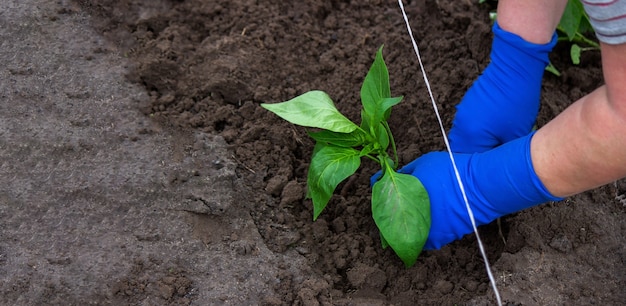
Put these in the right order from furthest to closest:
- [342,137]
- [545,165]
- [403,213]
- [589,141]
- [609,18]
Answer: [342,137] → [403,213] → [545,165] → [589,141] → [609,18]

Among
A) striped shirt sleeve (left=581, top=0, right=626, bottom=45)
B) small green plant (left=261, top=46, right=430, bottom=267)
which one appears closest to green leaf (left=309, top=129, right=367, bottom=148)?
small green plant (left=261, top=46, right=430, bottom=267)

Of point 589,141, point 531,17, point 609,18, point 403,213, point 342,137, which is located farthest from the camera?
point 531,17

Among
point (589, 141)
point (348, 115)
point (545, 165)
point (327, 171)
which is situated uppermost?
point (589, 141)

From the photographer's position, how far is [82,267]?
1631mm

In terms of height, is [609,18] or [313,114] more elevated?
[609,18]

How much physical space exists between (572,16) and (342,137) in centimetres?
89

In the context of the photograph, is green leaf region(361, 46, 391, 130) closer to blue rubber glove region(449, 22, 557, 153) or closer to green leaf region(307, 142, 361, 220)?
green leaf region(307, 142, 361, 220)

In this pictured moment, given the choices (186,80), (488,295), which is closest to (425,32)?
(186,80)

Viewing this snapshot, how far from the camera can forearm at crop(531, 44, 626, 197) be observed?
4.30 feet

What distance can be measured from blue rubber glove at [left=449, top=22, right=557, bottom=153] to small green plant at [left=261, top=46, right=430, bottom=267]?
0.32m

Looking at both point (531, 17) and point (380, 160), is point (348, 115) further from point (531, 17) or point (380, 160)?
point (531, 17)

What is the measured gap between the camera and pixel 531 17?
1876 millimetres

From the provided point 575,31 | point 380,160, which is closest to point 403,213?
point 380,160

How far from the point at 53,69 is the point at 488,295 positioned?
1.40 m
